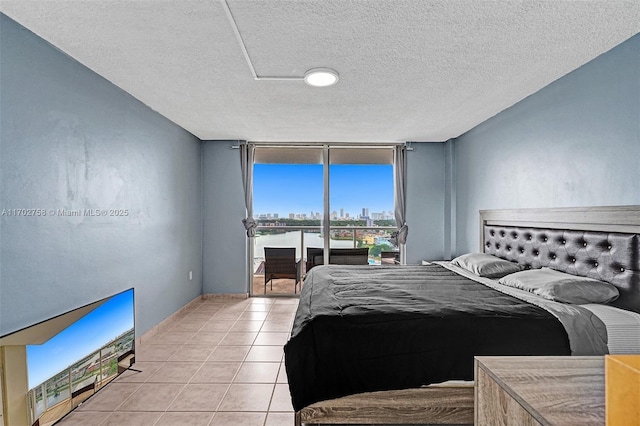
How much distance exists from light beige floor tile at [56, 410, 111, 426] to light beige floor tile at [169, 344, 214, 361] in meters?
0.80

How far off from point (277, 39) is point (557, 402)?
219 cm

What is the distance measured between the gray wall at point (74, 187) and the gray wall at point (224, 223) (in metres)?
1.10

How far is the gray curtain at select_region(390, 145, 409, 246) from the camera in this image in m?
5.04

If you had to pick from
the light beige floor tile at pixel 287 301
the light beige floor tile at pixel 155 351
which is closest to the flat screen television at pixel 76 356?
the light beige floor tile at pixel 155 351

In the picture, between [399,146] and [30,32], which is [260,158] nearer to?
[399,146]

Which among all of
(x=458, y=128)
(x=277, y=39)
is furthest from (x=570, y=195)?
(x=277, y=39)

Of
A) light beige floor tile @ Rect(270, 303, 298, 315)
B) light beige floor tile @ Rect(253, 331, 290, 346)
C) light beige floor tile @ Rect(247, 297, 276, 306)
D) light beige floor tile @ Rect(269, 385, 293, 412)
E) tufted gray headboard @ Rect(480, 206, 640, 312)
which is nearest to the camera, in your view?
tufted gray headboard @ Rect(480, 206, 640, 312)

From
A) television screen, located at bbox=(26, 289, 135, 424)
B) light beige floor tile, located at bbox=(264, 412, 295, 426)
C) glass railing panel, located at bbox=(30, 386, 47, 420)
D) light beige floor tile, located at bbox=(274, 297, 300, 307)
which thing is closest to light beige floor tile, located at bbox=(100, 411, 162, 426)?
television screen, located at bbox=(26, 289, 135, 424)

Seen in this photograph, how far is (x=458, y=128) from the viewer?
4.19 metres

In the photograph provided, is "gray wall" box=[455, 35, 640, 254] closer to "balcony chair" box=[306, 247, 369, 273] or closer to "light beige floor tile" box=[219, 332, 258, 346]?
"balcony chair" box=[306, 247, 369, 273]

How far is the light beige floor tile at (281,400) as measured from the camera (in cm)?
221

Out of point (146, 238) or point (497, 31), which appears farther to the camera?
point (146, 238)

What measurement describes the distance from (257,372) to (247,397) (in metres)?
0.36

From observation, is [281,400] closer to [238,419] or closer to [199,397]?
[238,419]
